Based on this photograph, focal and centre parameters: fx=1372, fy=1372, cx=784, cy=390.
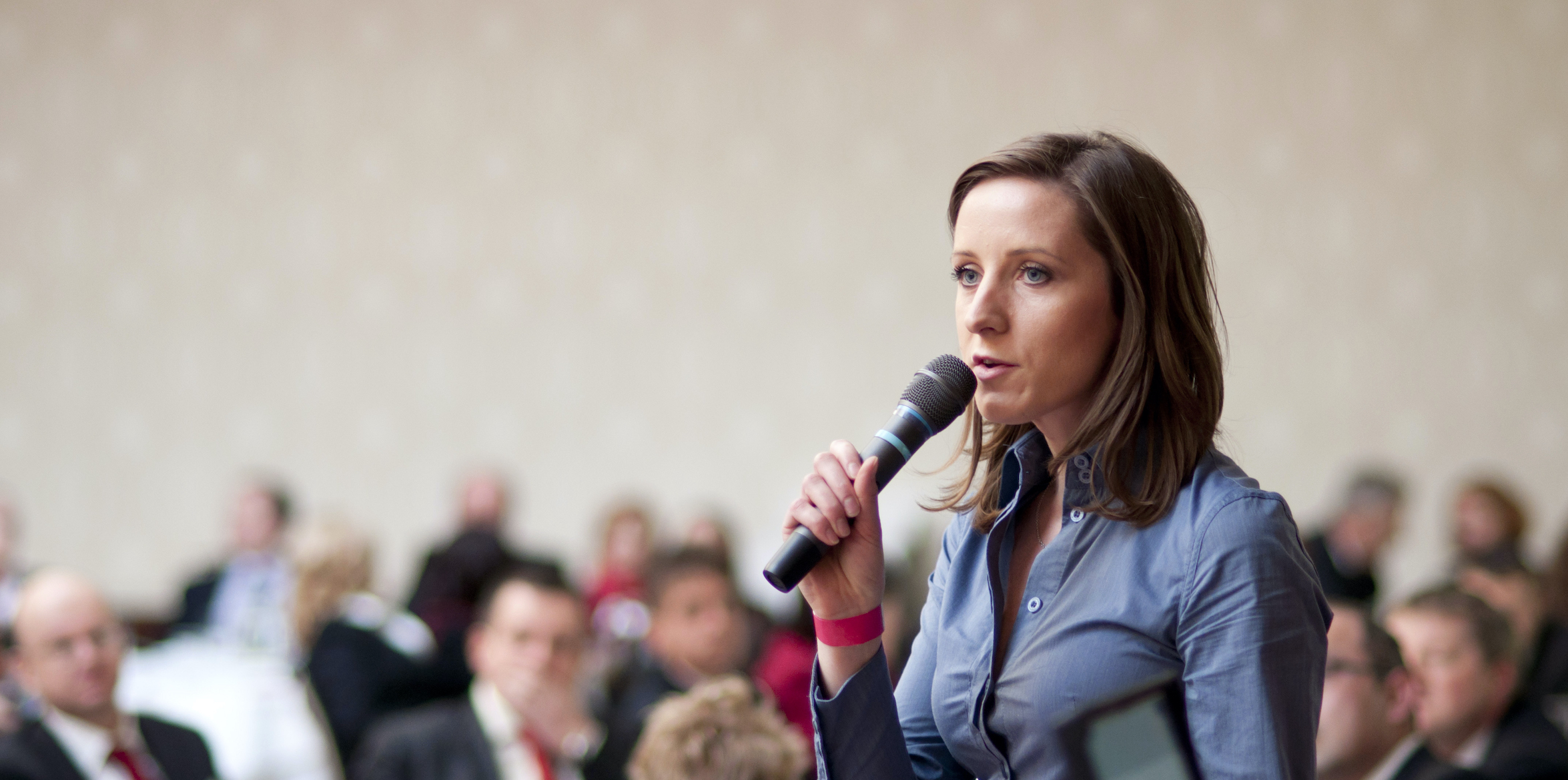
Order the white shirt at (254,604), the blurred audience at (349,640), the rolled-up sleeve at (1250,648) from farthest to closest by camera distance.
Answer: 1. the white shirt at (254,604)
2. the blurred audience at (349,640)
3. the rolled-up sleeve at (1250,648)

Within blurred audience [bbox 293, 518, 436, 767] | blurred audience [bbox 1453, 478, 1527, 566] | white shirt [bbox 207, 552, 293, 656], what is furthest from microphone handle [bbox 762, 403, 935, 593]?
blurred audience [bbox 1453, 478, 1527, 566]

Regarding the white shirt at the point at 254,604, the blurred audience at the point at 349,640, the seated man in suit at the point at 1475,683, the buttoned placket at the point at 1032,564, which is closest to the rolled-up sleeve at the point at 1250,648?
the buttoned placket at the point at 1032,564

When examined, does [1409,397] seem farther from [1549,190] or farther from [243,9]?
[243,9]

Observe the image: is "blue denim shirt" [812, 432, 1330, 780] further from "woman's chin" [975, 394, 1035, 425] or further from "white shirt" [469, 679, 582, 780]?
"white shirt" [469, 679, 582, 780]

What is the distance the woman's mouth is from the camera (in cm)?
113

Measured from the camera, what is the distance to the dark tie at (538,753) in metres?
3.31

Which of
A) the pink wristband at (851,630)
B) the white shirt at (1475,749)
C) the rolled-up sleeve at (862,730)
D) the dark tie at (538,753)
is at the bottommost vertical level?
the white shirt at (1475,749)

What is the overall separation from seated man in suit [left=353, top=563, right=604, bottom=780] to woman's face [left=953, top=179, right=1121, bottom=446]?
7.99 feet

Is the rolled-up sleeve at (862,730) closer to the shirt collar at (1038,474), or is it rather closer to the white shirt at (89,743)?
the shirt collar at (1038,474)

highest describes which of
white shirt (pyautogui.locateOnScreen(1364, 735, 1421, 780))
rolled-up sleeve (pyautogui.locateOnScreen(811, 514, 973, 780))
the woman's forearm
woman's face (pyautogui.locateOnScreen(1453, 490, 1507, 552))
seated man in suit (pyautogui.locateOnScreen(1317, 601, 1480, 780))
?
the woman's forearm

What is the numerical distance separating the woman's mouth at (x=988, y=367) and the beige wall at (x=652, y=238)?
6.44 metres

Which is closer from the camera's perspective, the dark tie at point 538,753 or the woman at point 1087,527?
the woman at point 1087,527

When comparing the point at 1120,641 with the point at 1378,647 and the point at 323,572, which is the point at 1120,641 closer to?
the point at 1378,647

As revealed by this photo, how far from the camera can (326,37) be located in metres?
8.22
